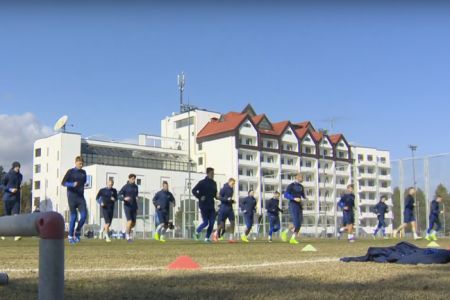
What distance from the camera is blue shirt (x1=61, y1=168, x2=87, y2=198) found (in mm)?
14477

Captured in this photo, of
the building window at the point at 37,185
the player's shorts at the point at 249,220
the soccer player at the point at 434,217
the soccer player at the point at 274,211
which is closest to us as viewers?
the player's shorts at the point at 249,220

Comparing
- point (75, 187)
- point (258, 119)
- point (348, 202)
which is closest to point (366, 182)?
point (258, 119)

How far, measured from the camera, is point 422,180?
3191cm

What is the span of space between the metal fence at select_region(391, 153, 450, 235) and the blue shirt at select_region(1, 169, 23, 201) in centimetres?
2155

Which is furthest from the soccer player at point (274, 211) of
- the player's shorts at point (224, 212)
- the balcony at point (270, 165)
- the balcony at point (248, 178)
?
the balcony at point (270, 165)

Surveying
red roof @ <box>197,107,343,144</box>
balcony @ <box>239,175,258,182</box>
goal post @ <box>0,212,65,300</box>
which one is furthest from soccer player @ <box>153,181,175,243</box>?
red roof @ <box>197,107,343,144</box>

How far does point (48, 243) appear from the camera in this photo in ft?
7.28

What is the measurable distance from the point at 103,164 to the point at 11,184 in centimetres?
6826

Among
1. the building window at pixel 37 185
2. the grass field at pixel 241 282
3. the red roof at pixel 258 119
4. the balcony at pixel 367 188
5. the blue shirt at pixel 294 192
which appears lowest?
the grass field at pixel 241 282

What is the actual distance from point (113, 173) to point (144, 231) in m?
32.0

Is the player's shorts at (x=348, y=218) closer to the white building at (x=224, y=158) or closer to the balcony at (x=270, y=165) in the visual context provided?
the white building at (x=224, y=158)

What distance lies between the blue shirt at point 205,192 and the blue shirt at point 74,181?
3808 mm

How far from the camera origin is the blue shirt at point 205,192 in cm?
1716

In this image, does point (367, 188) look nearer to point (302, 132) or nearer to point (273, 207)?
point (302, 132)
